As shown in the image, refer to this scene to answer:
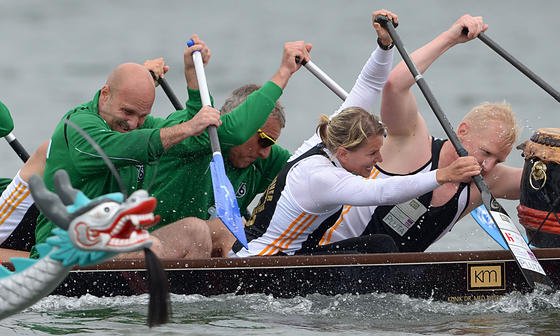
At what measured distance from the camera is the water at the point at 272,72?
6.50m

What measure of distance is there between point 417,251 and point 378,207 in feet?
1.23

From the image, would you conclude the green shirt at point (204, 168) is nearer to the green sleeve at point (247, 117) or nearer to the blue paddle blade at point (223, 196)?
the green sleeve at point (247, 117)

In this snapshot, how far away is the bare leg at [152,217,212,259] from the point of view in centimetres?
687

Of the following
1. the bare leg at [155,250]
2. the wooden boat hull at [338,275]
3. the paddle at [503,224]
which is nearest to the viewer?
the paddle at [503,224]

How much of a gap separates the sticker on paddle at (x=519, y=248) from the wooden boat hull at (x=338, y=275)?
0.07 metres

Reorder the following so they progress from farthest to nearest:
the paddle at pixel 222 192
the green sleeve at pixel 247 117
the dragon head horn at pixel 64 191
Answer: the green sleeve at pixel 247 117 → the paddle at pixel 222 192 → the dragon head horn at pixel 64 191

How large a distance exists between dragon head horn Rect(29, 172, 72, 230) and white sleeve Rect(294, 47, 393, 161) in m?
2.45

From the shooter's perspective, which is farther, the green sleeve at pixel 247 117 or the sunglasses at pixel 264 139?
the sunglasses at pixel 264 139

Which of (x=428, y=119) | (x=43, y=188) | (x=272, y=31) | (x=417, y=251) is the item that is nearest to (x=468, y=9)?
(x=272, y=31)

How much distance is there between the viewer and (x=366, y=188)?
20.4ft

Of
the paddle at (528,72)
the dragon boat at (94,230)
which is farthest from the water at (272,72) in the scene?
the dragon boat at (94,230)

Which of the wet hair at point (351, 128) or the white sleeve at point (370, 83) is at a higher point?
the white sleeve at point (370, 83)

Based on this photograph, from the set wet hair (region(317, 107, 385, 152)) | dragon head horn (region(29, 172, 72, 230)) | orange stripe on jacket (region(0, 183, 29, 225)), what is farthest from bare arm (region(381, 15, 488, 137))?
dragon head horn (region(29, 172, 72, 230))

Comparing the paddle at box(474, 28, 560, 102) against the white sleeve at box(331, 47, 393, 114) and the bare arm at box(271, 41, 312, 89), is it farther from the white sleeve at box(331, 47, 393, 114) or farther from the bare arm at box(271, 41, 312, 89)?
the bare arm at box(271, 41, 312, 89)
